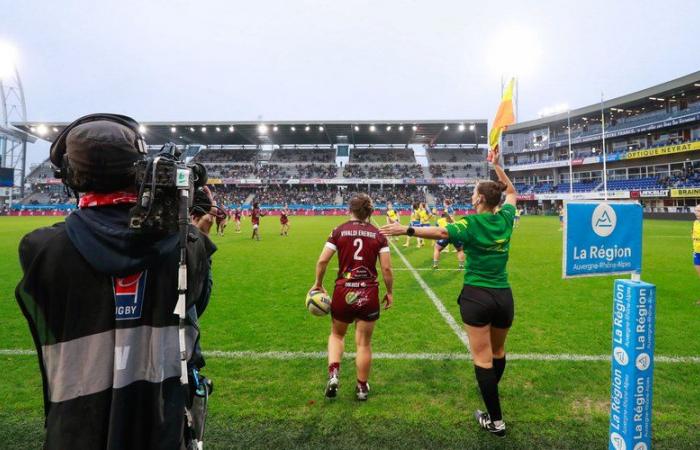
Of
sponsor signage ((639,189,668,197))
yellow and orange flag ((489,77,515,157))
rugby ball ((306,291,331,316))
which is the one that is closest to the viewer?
yellow and orange flag ((489,77,515,157))

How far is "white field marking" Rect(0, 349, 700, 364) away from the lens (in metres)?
4.70

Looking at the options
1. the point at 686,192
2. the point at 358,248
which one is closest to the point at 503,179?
the point at 358,248

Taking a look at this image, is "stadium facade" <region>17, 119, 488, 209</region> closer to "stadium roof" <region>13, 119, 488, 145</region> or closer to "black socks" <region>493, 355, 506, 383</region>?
"stadium roof" <region>13, 119, 488, 145</region>

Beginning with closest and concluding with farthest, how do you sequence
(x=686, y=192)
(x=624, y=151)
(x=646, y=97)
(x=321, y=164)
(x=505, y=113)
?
(x=505, y=113), (x=686, y=192), (x=646, y=97), (x=624, y=151), (x=321, y=164)

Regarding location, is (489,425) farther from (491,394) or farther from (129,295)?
(129,295)

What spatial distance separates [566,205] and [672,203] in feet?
173

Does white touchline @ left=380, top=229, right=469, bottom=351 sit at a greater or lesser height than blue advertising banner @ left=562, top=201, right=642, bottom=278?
lesser

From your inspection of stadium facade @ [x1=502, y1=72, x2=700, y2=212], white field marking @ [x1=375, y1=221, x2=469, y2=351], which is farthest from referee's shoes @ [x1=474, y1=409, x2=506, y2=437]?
stadium facade @ [x1=502, y1=72, x2=700, y2=212]

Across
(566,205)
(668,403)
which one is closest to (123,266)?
(566,205)

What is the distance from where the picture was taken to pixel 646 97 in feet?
139

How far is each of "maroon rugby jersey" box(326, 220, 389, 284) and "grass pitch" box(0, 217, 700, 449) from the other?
4.15 feet

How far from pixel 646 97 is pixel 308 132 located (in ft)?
144

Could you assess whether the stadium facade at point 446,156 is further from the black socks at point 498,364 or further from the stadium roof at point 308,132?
the black socks at point 498,364

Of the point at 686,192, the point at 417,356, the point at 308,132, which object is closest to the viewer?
the point at 417,356
